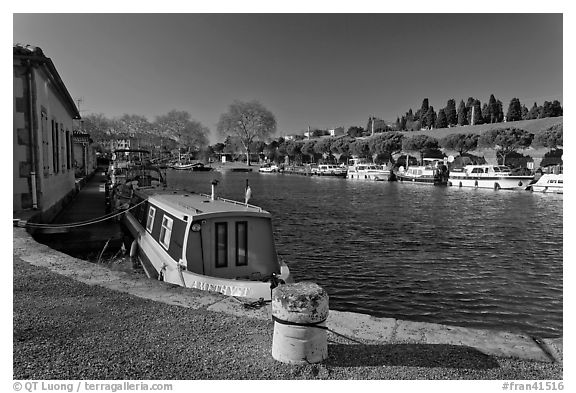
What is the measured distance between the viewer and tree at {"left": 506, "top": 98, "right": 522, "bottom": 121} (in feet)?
390

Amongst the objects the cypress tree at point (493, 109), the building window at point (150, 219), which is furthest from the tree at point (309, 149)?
the building window at point (150, 219)

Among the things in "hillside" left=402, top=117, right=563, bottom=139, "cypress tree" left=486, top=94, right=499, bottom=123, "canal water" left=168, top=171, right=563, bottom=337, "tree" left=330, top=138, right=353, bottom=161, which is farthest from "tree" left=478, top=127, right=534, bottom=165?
"canal water" left=168, top=171, right=563, bottom=337

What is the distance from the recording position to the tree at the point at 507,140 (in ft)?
260

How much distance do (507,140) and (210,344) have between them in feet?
285

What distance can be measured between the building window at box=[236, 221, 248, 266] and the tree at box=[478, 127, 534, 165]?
81.6 metres

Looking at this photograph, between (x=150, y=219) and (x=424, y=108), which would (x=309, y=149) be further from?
(x=150, y=219)

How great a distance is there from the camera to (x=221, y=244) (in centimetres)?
964

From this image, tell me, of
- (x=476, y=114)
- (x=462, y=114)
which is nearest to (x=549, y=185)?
(x=476, y=114)

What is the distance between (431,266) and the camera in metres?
16.1

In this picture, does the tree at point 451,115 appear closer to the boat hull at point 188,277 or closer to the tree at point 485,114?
the tree at point 485,114

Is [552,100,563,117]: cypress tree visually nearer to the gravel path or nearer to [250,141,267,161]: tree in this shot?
[250,141,267,161]: tree

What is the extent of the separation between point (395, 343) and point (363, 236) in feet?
54.7

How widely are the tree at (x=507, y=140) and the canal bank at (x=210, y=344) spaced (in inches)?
3306
